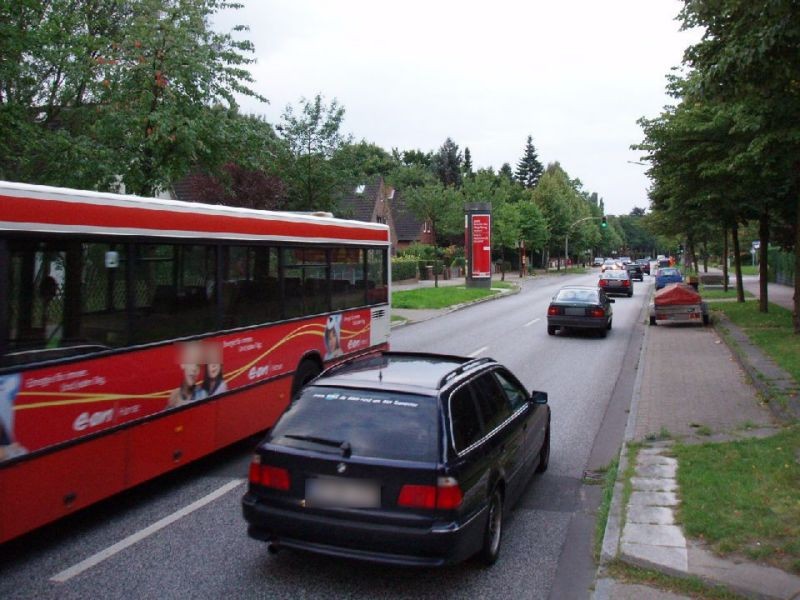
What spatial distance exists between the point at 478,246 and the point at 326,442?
143 feet

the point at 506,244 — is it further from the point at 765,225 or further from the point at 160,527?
the point at 160,527

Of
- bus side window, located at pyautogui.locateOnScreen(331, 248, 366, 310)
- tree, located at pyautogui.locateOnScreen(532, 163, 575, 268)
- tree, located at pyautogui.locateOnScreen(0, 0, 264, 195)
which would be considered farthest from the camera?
tree, located at pyautogui.locateOnScreen(532, 163, 575, 268)

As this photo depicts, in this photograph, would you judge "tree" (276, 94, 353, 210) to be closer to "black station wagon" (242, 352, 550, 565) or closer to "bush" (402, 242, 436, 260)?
"black station wagon" (242, 352, 550, 565)

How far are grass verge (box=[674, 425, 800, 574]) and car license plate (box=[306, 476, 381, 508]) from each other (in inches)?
103

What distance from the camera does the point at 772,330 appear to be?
64.0 ft

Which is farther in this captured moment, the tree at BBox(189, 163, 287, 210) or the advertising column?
the advertising column

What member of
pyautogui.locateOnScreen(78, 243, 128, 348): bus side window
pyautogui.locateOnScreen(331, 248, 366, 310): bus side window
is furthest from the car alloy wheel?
pyautogui.locateOnScreen(331, 248, 366, 310): bus side window

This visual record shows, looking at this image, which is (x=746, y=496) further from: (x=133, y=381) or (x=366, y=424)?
(x=133, y=381)

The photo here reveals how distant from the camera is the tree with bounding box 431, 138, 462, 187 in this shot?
370 feet

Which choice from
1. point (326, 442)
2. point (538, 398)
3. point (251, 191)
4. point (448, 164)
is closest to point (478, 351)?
point (251, 191)

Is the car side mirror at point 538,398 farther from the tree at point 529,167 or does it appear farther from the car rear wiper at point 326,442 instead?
the tree at point 529,167

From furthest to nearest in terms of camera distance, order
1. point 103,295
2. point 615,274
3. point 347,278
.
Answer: point 615,274, point 347,278, point 103,295

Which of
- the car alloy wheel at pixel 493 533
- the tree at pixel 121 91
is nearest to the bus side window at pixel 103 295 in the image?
the car alloy wheel at pixel 493 533

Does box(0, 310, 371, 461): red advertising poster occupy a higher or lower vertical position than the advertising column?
lower
